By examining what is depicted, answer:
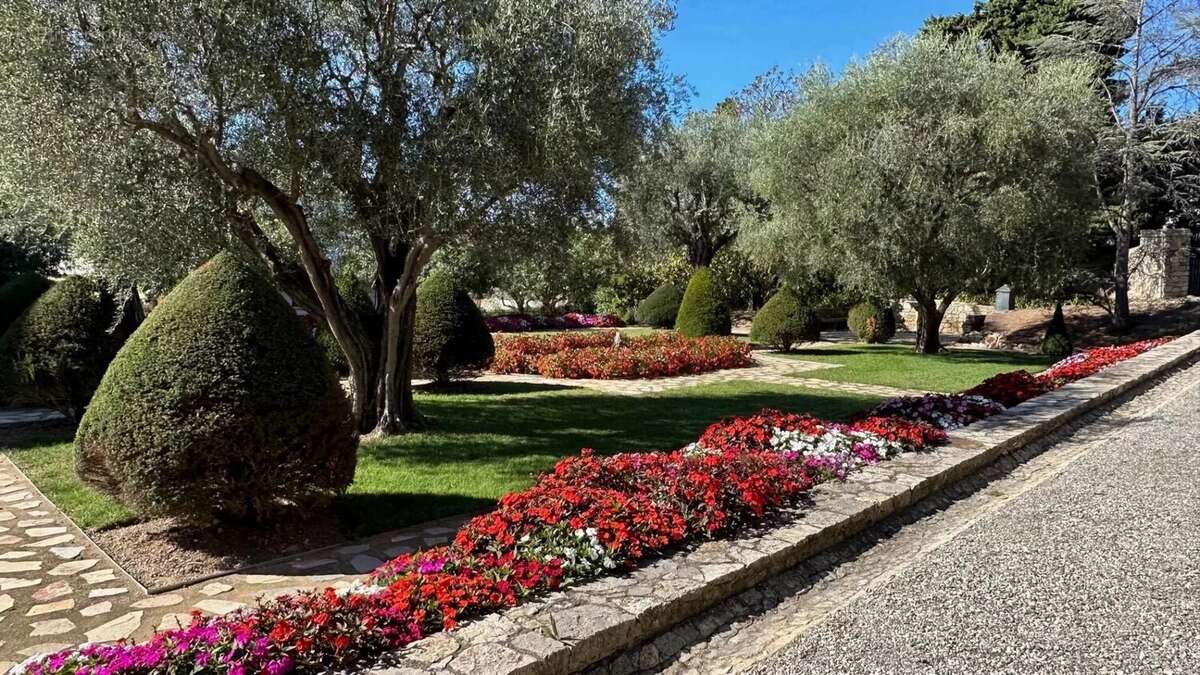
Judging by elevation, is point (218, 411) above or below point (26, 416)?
above

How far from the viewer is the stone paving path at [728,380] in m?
11.7

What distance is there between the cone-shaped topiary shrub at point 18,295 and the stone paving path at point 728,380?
6.62m

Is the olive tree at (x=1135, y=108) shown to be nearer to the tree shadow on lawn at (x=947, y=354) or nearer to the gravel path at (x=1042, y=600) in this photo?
the tree shadow on lawn at (x=947, y=354)

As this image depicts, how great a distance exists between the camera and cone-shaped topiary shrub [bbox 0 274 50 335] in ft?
33.8

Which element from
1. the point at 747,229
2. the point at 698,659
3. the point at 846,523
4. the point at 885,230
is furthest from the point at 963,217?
the point at 698,659

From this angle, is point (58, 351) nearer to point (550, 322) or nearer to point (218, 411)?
point (218, 411)

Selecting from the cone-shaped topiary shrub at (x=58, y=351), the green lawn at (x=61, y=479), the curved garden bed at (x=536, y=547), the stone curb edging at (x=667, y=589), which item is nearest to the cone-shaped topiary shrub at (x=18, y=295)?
the cone-shaped topiary shrub at (x=58, y=351)

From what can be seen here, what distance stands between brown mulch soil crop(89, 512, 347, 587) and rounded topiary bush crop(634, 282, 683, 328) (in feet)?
69.0

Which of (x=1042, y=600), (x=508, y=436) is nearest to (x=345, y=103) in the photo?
(x=508, y=436)

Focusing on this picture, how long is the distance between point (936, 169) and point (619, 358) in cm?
743

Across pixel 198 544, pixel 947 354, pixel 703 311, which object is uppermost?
pixel 703 311

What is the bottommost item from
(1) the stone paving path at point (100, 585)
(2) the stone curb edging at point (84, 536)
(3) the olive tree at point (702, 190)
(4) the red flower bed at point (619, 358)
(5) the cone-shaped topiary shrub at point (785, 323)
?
(1) the stone paving path at point (100, 585)

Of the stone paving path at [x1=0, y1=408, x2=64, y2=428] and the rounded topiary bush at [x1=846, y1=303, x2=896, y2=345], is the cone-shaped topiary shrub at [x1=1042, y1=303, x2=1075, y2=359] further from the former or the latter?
the stone paving path at [x1=0, y1=408, x2=64, y2=428]

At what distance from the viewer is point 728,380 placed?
42.2ft
